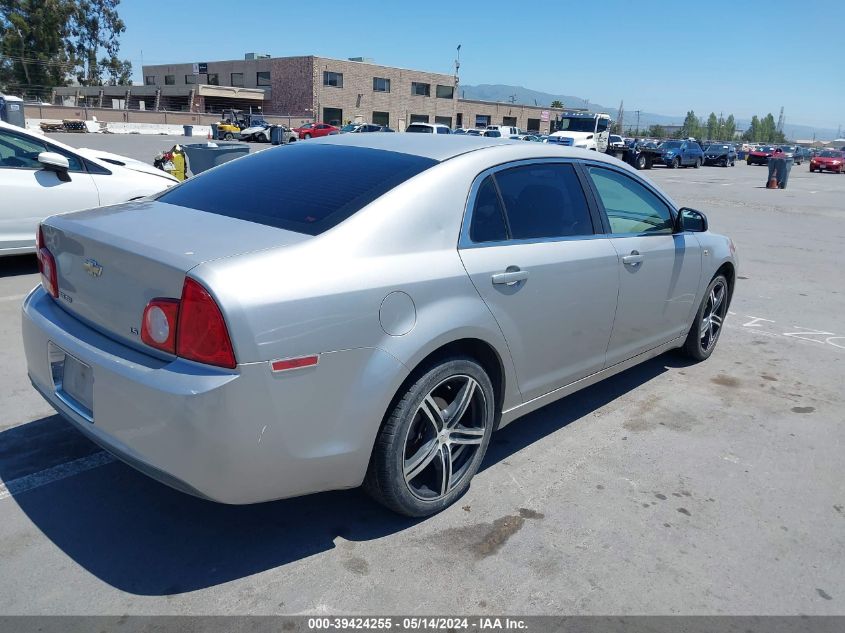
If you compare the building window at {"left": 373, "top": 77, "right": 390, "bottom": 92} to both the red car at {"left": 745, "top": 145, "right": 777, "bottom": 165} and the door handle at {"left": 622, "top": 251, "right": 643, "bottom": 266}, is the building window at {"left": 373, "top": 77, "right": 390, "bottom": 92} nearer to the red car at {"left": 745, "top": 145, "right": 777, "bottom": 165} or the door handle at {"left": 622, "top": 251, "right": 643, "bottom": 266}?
the red car at {"left": 745, "top": 145, "right": 777, "bottom": 165}

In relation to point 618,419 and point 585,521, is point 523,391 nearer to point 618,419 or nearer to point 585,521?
point 585,521

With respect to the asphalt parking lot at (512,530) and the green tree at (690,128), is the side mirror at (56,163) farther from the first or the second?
the green tree at (690,128)

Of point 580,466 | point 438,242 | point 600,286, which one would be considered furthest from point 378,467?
point 600,286

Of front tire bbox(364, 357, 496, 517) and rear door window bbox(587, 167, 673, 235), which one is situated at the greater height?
rear door window bbox(587, 167, 673, 235)

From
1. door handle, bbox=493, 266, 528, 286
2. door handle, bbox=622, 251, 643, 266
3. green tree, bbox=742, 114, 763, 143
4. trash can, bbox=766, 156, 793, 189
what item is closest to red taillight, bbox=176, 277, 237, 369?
door handle, bbox=493, 266, 528, 286

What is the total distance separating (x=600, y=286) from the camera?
3881mm

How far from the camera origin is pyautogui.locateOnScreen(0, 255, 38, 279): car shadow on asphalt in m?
7.22

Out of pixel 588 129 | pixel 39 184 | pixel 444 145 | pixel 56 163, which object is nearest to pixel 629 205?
pixel 444 145

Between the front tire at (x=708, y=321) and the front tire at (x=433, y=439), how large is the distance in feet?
8.47

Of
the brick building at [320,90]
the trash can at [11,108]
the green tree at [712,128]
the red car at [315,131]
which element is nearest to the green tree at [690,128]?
the green tree at [712,128]

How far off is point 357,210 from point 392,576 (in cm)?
150

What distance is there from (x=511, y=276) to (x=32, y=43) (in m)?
78.8

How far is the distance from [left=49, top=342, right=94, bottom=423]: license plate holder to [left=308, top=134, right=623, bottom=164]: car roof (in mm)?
1798

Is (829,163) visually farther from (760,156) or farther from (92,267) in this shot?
(92,267)
